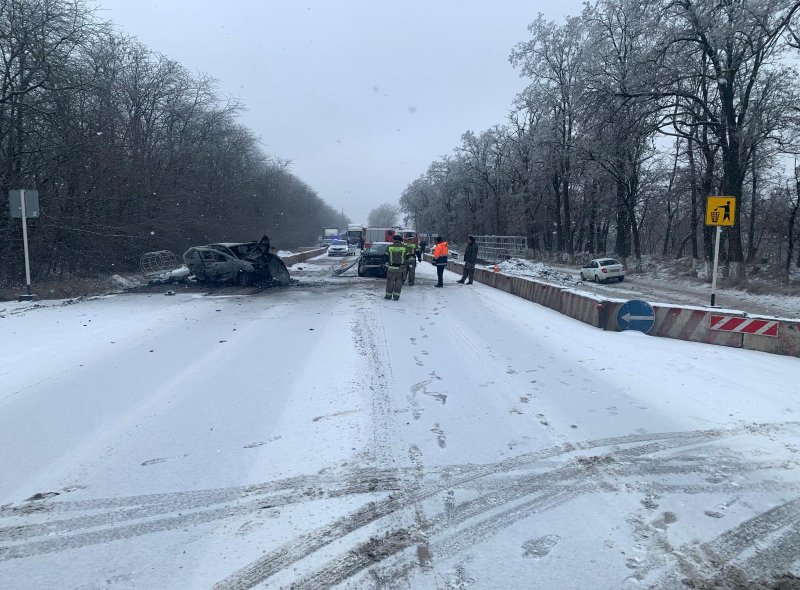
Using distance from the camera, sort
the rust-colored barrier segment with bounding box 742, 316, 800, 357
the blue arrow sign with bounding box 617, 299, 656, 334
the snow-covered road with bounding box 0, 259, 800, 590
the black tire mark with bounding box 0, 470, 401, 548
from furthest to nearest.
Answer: the blue arrow sign with bounding box 617, 299, 656, 334
the rust-colored barrier segment with bounding box 742, 316, 800, 357
the black tire mark with bounding box 0, 470, 401, 548
the snow-covered road with bounding box 0, 259, 800, 590

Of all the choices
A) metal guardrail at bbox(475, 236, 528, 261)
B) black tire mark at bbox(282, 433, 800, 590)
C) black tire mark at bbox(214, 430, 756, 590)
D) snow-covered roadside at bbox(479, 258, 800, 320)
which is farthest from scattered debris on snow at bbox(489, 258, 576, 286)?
black tire mark at bbox(282, 433, 800, 590)

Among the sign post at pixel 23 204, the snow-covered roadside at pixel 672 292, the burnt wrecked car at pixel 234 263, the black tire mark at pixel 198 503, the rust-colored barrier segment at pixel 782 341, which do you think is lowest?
the snow-covered roadside at pixel 672 292

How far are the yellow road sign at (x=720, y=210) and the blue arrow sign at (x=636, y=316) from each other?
4.43 meters

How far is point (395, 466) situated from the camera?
494 cm

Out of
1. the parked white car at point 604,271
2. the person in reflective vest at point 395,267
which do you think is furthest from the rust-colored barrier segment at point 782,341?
the parked white car at point 604,271

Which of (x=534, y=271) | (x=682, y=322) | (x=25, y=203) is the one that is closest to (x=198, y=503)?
(x=682, y=322)

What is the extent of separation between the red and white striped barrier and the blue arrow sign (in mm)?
1149

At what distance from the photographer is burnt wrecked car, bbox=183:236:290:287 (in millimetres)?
20047

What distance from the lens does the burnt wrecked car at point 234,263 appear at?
65.8 ft

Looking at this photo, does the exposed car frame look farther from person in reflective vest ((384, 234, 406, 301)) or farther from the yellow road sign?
the yellow road sign

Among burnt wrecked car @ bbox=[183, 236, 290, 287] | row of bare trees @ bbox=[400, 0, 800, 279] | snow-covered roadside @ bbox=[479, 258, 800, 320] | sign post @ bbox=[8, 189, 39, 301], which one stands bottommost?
snow-covered roadside @ bbox=[479, 258, 800, 320]

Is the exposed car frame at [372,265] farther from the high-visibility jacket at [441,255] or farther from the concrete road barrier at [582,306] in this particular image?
the concrete road barrier at [582,306]

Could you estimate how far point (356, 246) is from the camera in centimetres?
6325

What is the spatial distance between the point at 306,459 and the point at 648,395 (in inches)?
174
